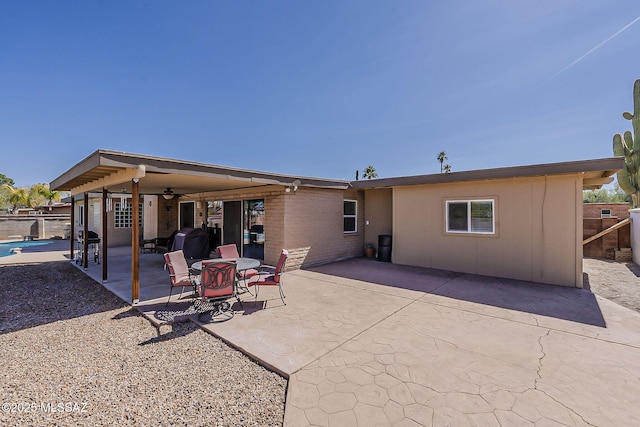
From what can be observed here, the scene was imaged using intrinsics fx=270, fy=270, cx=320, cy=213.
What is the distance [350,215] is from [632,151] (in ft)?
62.2

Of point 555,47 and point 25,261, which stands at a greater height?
point 555,47

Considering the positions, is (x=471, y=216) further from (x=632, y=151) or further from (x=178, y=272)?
(x=632, y=151)

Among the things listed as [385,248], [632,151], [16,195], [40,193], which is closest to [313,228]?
[385,248]

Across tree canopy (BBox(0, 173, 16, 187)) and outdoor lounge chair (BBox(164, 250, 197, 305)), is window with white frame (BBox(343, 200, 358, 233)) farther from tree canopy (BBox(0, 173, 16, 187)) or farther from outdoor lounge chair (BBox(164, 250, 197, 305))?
tree canopy (BBox(0, 173, 16, 187))

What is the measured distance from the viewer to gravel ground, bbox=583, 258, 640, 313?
5.75 metres

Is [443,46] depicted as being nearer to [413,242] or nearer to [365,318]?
[413,242]

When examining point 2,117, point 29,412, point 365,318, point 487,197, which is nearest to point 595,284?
point 487,197

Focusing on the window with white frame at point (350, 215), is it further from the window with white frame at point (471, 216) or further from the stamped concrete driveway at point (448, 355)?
the stamped concrete driveway at point (448, 355)

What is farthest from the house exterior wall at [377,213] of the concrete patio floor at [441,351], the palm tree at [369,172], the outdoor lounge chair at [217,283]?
the palm tree at [369,172]

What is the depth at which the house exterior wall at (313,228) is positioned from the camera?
851 centimetres

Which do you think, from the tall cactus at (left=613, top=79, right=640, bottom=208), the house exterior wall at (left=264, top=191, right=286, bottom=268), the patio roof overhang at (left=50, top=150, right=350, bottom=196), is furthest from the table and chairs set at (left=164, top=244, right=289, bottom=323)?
the tall cactus at (left=613, top=79, right=640, bottom=208)

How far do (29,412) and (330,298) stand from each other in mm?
4353

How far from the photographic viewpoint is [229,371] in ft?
10.1

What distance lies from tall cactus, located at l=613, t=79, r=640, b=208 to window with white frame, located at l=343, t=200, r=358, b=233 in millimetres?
17520
